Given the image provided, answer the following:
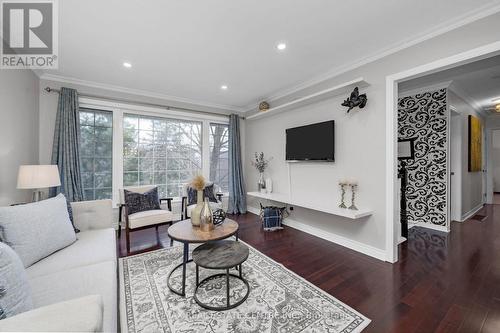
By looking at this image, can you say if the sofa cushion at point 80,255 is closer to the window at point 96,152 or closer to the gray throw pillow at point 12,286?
the gray throw pillow at point 12,286

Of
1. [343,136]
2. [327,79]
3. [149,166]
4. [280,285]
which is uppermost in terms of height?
[327,79]

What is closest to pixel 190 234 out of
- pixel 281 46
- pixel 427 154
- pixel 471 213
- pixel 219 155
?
pixel 281 46

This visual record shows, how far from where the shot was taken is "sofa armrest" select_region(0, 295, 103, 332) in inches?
27.8

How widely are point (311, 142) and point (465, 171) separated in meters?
3.46

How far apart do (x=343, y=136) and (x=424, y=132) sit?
2.07 m

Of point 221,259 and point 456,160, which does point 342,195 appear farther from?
point 456,160

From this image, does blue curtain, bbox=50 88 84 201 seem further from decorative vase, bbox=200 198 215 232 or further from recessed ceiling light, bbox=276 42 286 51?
recessed ceiling light, bbox=276 42 286 51

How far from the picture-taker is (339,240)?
3.05 m

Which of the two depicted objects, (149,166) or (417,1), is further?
(149,166)

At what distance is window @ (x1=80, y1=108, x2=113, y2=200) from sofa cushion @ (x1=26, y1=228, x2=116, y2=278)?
68.7 inches

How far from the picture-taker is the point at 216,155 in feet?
16.2

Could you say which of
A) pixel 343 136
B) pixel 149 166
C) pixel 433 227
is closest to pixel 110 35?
pixel 149 166

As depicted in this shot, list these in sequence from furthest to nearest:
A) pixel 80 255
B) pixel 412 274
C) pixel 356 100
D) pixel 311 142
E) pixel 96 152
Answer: pixel 96 152 < pixel 311 142 < pixel 356 100 < pixel 412 274 < pixel 80 255

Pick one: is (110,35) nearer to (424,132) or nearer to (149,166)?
(149,166)
